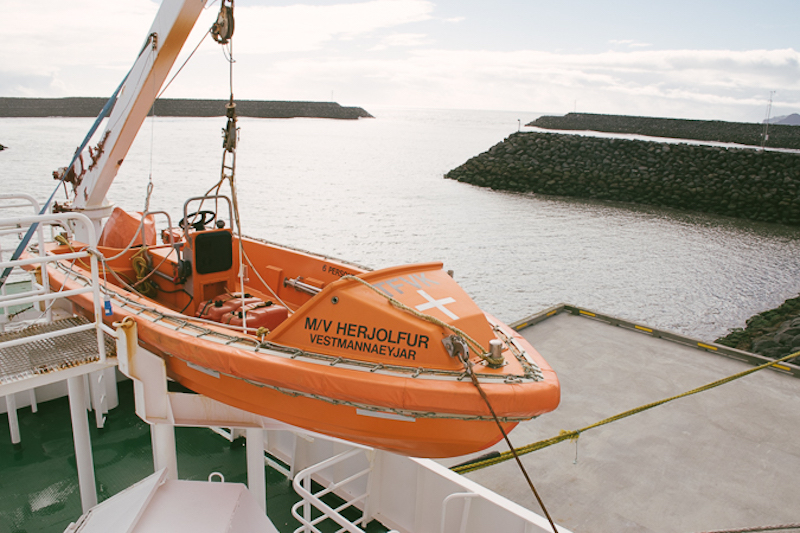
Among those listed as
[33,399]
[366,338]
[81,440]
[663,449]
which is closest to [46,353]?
[81,440]

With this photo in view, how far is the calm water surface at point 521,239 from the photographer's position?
13.6 metres

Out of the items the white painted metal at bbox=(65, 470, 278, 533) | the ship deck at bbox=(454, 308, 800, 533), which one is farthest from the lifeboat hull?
the ship deck at bbox=(454, 308, 800, 533)

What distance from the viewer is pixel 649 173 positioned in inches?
1110

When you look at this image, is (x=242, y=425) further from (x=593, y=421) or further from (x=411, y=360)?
(x=593, y=421)

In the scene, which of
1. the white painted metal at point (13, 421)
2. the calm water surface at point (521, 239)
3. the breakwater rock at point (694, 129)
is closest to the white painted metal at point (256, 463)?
the white painted metal at point (13, 421)

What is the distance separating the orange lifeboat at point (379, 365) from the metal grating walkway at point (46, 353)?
262mm

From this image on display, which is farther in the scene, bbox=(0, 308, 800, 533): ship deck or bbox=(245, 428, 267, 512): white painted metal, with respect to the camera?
bbox=(0, 308, 800, 533): ship deck

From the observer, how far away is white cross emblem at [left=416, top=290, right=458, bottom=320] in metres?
2.84

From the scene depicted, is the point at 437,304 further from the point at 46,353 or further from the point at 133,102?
the point at 133,102

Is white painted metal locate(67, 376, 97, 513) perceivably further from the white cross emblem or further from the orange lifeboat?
the white cross emblem

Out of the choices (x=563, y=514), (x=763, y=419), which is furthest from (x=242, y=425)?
(x=763, y=419)

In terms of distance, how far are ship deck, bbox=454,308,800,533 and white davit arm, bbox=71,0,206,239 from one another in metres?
4.39

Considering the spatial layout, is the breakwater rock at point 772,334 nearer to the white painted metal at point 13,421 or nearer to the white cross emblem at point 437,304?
the white cross emblem at point 437,304

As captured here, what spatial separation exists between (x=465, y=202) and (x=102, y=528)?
25384mm
